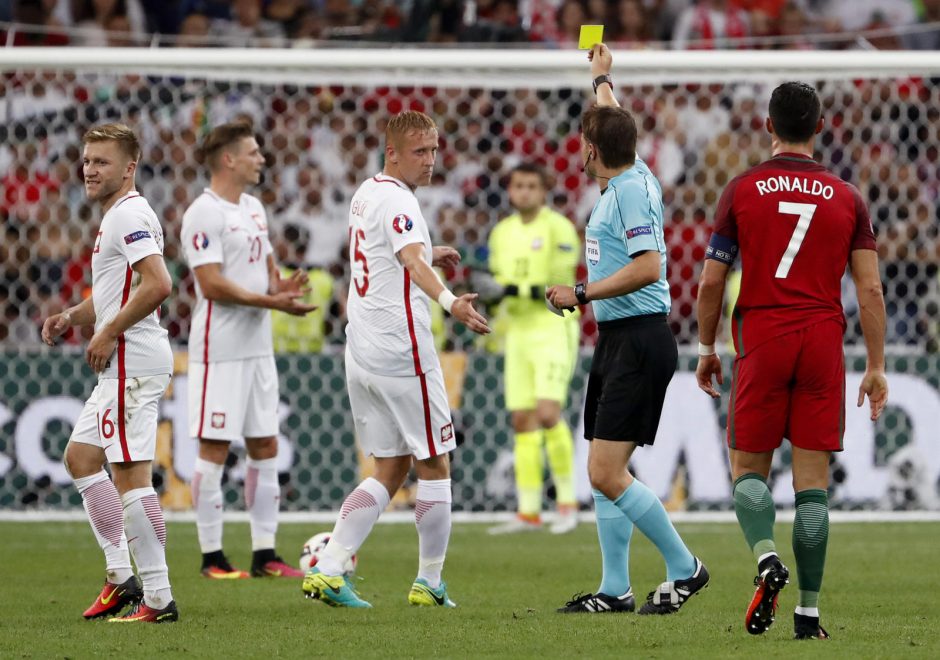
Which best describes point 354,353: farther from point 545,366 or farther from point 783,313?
point 545,366

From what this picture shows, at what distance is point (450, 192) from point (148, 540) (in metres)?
7.26

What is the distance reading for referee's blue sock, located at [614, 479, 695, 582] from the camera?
6.22 metres

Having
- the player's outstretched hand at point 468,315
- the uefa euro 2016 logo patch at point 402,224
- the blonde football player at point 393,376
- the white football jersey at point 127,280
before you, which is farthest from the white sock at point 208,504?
the player's outstretched hand at point 468,315

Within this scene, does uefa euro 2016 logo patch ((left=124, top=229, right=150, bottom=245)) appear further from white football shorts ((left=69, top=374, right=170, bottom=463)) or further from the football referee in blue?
the football referee in blue

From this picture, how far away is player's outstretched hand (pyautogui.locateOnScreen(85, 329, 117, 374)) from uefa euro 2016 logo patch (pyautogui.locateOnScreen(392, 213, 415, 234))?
1275mm

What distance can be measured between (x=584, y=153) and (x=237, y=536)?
469 cm

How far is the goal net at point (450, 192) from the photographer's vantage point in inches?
420

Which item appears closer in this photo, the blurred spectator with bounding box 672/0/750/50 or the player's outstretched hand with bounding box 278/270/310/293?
the player's outstretched hand with bounding box 278/270/310/293

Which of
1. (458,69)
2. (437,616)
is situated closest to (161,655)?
(437,616)

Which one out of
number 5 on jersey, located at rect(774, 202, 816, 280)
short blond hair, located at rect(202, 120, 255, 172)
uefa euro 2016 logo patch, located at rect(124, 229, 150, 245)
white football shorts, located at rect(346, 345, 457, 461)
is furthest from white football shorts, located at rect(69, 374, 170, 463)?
number 5 on jersey, located at rect(774, 202, 816, 280)

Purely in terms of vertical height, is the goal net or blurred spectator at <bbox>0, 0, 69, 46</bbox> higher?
blurred spectator at <bbox>0, 0, 69, 46</bbox>

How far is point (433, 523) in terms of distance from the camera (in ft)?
21.7

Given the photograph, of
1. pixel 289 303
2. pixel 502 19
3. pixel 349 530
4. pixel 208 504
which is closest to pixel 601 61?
pixel 289 303

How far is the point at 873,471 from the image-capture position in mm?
10922
